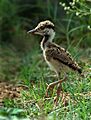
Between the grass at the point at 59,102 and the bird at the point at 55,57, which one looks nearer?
the grass at the point at 59,102

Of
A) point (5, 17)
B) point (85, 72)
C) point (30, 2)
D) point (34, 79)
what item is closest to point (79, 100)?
point (85, 72)

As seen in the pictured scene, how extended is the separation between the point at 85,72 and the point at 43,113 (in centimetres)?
130

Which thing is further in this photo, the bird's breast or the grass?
the bird's breast

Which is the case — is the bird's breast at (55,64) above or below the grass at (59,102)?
above

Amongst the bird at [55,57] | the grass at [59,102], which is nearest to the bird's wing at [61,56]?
the bird at [55,57]

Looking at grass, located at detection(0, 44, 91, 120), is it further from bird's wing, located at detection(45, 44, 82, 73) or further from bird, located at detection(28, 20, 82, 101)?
bird's wing, located at detection(45, 44, 82, 73)

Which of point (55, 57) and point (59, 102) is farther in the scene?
point (55, 57)

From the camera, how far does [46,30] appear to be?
23.7ft

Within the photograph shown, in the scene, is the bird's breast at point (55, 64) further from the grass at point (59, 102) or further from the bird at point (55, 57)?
the grass at point (59, 102)

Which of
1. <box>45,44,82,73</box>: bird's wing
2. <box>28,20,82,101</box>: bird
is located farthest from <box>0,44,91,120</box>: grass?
<box>45,44,82,73</box>: bird's wing

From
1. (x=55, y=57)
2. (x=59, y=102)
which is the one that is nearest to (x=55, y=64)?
(x=55, y=57)

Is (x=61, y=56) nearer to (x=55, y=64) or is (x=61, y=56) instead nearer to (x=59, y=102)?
(x=55, y=64)

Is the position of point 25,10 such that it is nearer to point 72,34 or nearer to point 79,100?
point 72,34

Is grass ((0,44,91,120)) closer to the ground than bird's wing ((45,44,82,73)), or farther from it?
closer to the ground
